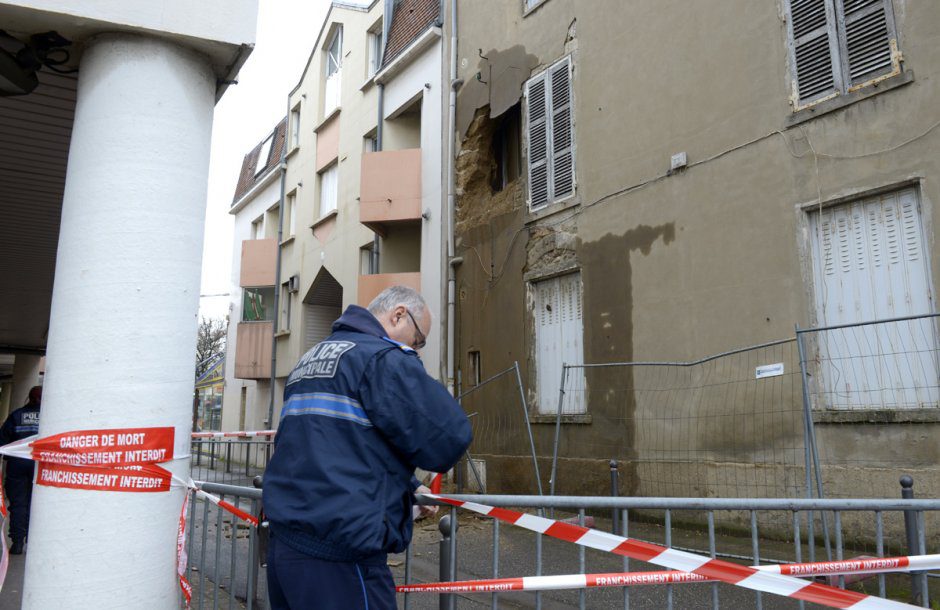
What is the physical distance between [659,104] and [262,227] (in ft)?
64.7

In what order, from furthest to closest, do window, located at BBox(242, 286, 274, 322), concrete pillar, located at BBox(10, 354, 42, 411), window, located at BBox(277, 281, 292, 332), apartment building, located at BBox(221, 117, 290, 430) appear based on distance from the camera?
window, located at BBox(242, 286, 274, 322) < apartment building, located at BBox(221, 117, 290, 430) < window, located at BBox(277, 281, 292, 332) < concrete pillar, located at BBox(10, 354, 42, 411)

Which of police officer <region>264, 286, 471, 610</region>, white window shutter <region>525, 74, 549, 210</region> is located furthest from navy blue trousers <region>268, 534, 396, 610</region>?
white window shutter <region>525, 74, 549, 210</region>

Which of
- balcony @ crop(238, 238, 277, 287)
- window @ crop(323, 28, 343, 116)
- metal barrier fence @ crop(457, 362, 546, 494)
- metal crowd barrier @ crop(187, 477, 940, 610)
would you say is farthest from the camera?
balcony @ crop(238, 238, 277, 287)

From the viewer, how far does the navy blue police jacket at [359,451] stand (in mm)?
2521

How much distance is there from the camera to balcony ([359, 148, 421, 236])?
1602cm

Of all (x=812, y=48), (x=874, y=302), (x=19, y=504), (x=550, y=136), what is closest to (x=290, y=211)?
(x=550, y=136)

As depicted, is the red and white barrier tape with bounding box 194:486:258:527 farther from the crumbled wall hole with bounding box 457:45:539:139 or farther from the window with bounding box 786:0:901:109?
the crumbled wall hole with bounding box 457:45:539:139

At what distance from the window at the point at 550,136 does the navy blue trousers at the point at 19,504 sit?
8.51 m

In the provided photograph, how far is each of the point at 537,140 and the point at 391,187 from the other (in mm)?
4465

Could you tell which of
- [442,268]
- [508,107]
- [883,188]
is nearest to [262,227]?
[442,268]

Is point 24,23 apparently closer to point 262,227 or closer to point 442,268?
point 442,268

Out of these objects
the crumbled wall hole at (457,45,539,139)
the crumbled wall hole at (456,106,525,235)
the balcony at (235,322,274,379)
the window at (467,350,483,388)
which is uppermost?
the crumbled wall hole at (457,45,539,139)

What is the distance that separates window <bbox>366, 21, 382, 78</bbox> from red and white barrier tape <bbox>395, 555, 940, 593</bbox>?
1794cm

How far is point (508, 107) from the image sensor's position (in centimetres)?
1347
